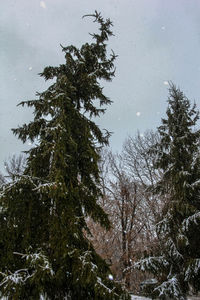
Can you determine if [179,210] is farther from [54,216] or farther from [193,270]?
[54,216]

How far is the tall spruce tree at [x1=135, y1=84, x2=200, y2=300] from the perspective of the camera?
7.59m

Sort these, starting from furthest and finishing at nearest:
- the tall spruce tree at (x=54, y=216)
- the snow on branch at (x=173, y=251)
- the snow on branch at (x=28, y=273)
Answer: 1. the snow on branch at (x=173, y=251)
2. the tall spruce tree at (x=54, y=216)
3. the snow on branch at (x=28, y=273)

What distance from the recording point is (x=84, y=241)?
18.0ft

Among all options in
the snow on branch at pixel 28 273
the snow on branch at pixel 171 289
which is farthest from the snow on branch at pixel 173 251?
the snow on branch at pixel 28 273

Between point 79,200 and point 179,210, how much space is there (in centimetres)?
443

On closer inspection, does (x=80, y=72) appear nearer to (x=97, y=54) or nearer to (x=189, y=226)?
(x=97, y=54)

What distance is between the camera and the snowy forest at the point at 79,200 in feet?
15.3

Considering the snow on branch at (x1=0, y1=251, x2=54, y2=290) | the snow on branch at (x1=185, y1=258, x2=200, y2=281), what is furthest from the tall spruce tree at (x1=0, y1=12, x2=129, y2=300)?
the snow on branch at (x1=185, y1=258, x2=200, y2=281)

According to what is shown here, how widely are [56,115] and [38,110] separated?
96 centimetres

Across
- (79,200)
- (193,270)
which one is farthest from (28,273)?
(193,270)

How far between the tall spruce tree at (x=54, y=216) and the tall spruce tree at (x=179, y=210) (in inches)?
137

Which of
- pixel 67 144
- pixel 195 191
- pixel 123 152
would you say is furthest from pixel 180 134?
pixel 123 152

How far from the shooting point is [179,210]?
8.38m

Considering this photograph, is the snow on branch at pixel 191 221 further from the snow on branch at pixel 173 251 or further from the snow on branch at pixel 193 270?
the snow on branch at pixel 193 270
